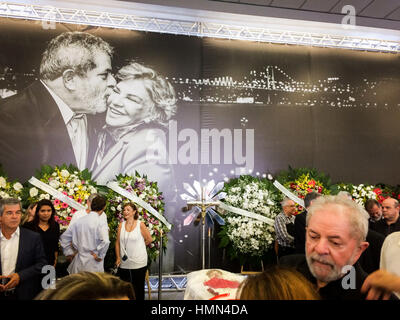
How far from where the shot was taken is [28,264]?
3039 millimetres

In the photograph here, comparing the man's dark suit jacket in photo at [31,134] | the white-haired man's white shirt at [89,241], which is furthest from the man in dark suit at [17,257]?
the man's dark suit jacket in photo at [31,134]

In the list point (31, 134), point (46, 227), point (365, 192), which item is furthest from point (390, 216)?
point (31, 134)

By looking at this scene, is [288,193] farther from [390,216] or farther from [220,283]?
[220,283]

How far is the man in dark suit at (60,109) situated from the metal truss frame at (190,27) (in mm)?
394

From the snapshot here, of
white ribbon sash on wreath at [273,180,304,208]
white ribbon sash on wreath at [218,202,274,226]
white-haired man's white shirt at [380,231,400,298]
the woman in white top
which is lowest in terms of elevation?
the woman in white top

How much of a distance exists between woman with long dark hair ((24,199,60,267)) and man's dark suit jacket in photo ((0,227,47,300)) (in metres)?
0.81

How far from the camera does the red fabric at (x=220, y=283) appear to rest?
2291mm

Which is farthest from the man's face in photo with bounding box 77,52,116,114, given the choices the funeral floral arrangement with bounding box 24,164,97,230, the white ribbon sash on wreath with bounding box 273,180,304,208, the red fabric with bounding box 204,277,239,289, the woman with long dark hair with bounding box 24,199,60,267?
the red fabric with bounding box 204,277,239,289

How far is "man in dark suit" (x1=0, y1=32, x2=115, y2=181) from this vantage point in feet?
20.0

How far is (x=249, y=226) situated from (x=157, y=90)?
3.28 m

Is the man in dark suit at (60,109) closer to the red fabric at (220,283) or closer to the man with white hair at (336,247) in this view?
the red fabric at (220,283)

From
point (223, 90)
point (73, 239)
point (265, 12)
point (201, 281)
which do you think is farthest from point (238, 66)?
point (201, 281)

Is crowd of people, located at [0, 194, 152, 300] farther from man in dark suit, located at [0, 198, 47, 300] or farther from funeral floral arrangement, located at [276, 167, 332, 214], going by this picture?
funeral floral arrangement, located at [276, 167, 332, 214]

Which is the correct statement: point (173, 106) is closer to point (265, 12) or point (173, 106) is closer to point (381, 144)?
point (265, 12)
